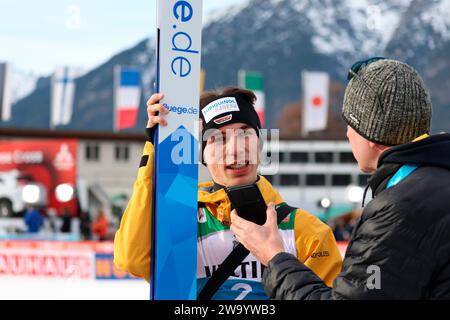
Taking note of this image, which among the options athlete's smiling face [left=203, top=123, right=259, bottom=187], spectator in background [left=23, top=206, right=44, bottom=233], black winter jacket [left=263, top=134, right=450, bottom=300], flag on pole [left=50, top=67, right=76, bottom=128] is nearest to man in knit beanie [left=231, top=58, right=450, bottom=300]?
black winter jacket [left=263, top=134, right=450, bottom=300]

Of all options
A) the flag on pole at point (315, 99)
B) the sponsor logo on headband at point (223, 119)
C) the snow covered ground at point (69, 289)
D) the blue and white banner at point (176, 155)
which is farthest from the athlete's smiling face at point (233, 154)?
the flag on pole at point (315, 99)

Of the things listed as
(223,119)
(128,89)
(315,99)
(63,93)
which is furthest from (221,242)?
(63,93)

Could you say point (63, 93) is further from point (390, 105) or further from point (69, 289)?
point (390, 105)

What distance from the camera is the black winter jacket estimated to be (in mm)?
1646

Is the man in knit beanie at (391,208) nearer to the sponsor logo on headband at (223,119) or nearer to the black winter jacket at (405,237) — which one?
the black winter jacket at (405,237)

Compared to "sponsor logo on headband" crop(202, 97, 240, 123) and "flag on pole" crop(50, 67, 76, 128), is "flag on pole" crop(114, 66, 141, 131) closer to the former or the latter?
"flag on pole" crop(50, 67, 76, 128)

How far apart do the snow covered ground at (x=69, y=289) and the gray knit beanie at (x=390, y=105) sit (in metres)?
8.22

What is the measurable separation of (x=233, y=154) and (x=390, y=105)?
3.41ft

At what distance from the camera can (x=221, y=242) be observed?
272 cm

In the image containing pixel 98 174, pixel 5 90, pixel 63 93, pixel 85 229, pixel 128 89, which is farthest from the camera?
pixel 98 174

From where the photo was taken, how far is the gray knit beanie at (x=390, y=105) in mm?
1818

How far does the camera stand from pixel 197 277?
2678mm

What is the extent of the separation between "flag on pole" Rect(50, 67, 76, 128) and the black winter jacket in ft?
101
